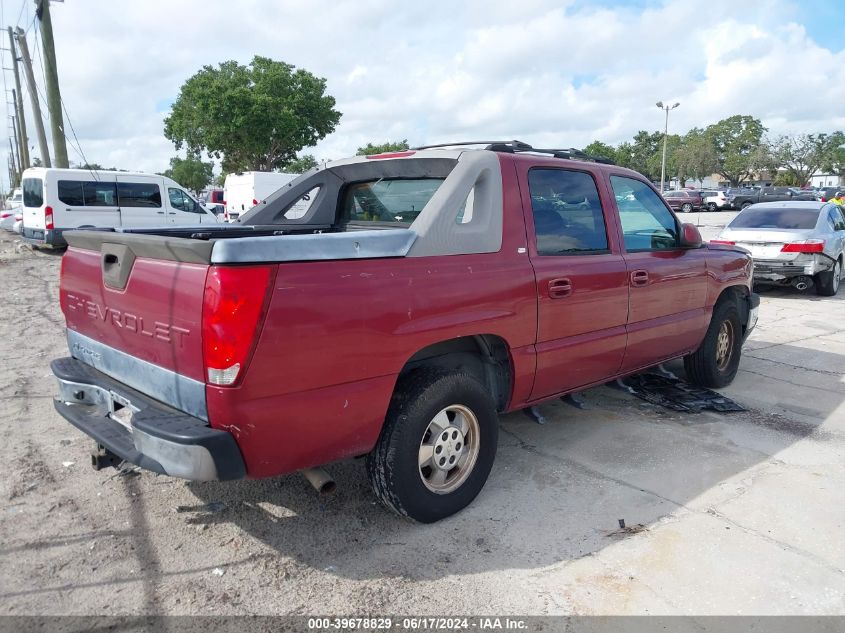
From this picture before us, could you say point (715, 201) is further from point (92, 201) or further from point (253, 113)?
point (92, 201)

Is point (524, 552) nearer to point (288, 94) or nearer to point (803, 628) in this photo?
point (803, 628)

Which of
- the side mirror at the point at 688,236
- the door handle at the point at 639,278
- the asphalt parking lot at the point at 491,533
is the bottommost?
the asphalt parking lot at the point at 491,533

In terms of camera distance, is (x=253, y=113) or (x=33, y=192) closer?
(x=33, y=192)

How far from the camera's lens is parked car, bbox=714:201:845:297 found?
10.6m

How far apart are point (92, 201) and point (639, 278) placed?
661 inches

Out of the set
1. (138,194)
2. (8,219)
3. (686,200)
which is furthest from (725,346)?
(686,200)

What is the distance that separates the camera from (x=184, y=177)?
79.2 m

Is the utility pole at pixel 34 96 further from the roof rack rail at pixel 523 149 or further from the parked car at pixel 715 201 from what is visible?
the parked car at pixel 715 201

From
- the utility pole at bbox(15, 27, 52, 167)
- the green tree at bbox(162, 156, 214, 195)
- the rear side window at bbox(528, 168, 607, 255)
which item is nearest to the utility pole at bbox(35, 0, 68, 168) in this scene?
the utility pole at bbox(15, 27, 52, 167)

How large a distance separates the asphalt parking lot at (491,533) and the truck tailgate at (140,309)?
884 millimetres

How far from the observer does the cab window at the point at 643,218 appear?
15.0 feet

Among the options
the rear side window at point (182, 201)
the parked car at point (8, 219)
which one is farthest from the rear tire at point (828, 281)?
the parked car at point (8, 219)

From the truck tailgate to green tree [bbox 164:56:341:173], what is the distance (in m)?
33.4

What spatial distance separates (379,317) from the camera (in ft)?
9.38
